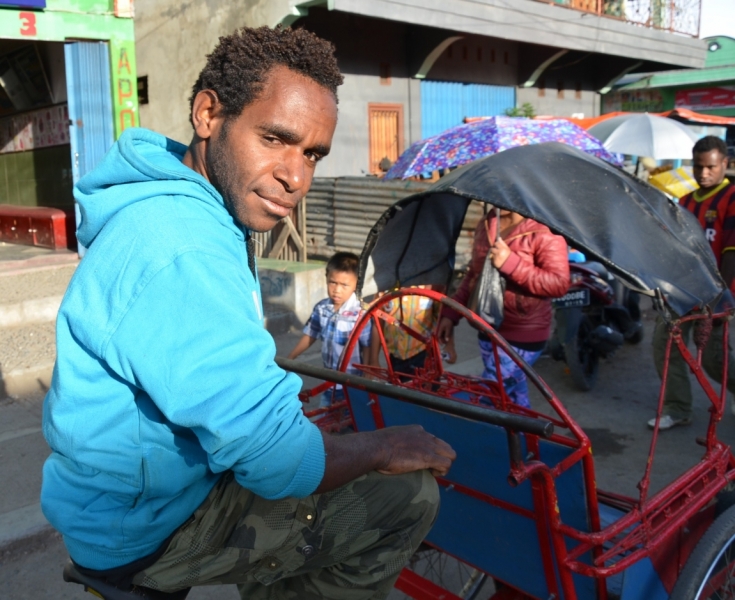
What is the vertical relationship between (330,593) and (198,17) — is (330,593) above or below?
below

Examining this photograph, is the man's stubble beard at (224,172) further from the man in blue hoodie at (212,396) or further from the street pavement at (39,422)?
the street pavement at (39,422)

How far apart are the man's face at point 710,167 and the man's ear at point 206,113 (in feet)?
13.5

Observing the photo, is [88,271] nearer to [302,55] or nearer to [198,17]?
[302,55]

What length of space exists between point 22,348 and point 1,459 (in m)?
1.76

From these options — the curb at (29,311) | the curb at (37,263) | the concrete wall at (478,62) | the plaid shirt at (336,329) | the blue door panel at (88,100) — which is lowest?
the curb at (29,311)

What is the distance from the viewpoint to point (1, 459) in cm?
425

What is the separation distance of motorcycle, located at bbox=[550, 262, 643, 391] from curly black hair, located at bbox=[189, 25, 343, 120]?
4.28 m

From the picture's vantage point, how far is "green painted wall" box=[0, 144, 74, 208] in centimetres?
948

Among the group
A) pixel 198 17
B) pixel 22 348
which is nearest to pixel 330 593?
pixel 22 348

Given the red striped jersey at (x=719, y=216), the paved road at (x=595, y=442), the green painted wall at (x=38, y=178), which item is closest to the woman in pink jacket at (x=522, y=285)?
the paved road at (x=595, y=442)

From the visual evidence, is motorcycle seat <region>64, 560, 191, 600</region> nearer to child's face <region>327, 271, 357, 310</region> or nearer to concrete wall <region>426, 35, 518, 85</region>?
child's face <region>327, 271, 357, 310</region>

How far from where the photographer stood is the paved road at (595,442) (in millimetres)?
A: 3234

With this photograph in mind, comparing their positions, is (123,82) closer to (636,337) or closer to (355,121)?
(355,121)

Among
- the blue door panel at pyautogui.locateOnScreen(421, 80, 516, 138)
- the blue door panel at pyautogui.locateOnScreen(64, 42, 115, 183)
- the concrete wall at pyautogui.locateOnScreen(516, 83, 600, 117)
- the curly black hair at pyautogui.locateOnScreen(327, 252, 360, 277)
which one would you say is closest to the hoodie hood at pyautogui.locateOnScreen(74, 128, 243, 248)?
the curly black hair at pyautogui.locateOnScreen(327, 252, 360, 277)
